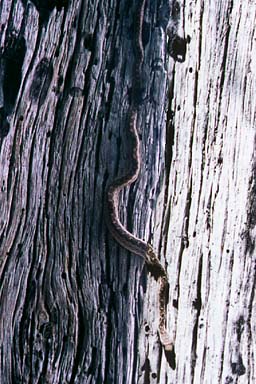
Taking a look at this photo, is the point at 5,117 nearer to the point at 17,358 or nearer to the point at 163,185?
the point at 163,185

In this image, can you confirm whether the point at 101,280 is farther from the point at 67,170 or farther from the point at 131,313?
the point at 67,170

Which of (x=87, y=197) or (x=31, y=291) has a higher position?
(x=87, y=197)

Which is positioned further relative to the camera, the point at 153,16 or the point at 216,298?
the point at 216,298

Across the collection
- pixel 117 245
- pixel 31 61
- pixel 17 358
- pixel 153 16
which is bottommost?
pixel 17 358

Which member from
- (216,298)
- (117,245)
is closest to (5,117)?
(117,245)
